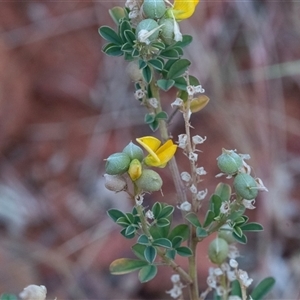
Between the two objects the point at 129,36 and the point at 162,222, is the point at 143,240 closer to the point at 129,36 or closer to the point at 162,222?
the point at 162,222

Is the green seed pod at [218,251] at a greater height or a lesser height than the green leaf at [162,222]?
lesser

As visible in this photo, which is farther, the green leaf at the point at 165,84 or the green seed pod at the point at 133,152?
the green leaf at the point at 165,84

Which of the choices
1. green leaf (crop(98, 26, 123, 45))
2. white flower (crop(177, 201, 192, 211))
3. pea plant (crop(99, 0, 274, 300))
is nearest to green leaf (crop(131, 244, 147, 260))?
pea plant (crop(99, 0, 274, 300))

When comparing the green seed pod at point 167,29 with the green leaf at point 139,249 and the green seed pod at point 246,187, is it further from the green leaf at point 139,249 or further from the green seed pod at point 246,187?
the green leaf at point 139,249

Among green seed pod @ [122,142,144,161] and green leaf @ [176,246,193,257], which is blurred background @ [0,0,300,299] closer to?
green leaf @ [176,246,193,257]

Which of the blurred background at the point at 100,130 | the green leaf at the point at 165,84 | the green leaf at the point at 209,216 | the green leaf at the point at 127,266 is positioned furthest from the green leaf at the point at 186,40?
the blurred background at the point at 100,130

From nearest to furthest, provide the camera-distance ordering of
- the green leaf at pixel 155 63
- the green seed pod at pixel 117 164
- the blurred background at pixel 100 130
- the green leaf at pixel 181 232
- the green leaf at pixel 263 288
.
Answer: the green seed pod at pixel 117 164, the green leaf at pixel 155 63, the green leaf at pixel 181 232, the green leaf at pixel 263 288, the blurred background at pixel 100 130
